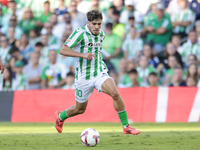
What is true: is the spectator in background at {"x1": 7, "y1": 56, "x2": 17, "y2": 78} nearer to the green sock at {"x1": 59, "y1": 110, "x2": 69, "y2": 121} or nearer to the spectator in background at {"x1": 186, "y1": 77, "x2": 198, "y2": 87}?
the green sock at {"x1": 59, "y1": 110, "x2": 69, "y2": 121}

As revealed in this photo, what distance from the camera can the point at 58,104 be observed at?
34.2ft

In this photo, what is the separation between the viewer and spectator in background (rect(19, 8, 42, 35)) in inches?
496

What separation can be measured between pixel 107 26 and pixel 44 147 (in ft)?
22.7

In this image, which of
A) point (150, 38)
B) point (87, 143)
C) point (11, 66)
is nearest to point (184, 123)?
point (150, 38)

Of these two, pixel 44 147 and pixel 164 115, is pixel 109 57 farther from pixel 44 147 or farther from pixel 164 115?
pixel 44 147

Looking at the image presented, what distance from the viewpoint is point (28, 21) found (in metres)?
12.6

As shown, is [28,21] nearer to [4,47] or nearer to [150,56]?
[4,47]

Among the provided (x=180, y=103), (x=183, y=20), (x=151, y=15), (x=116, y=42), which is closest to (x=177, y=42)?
(x=183, y=20)

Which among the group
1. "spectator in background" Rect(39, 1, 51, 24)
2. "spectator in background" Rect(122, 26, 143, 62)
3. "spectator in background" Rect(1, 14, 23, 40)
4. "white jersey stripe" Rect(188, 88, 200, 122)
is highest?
"spectator in background" Rect(39, 1, 51, 24)

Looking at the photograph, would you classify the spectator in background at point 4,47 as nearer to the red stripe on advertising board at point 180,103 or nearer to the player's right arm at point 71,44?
the red stripe on advertising board at point 180,103

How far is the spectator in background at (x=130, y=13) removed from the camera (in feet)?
38.8

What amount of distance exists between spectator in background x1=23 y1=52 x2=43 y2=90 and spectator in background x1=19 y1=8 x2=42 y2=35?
1318mm

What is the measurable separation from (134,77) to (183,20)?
2.71 meters

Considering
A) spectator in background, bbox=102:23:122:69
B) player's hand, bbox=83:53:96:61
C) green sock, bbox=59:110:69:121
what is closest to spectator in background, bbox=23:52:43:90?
spectator in background, bbox=102:23:122:69
